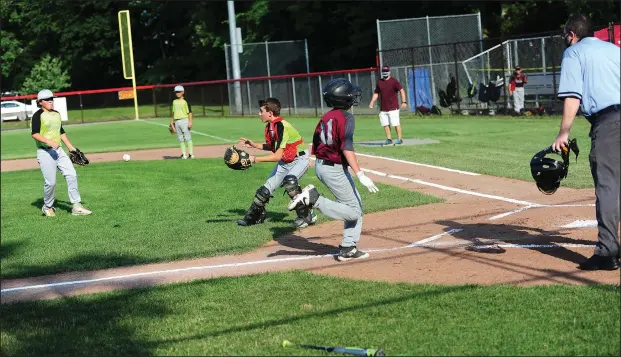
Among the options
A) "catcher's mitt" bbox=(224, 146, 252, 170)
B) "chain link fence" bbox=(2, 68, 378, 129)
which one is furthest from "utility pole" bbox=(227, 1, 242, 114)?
"catcher's mitt" bbox=(224, 146, 252, 170)

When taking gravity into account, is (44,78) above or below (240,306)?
above

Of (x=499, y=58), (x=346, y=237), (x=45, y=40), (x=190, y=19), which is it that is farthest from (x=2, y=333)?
(x=190, y=19)

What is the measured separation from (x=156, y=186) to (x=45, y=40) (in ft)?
158

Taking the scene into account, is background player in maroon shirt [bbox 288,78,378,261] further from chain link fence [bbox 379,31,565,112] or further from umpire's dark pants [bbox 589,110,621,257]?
chain link fence [bbox 379,31,565,112]

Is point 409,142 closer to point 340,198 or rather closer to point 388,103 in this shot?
point 388,103

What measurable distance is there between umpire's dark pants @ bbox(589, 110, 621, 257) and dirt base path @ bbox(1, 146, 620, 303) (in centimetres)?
34

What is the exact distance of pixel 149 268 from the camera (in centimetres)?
978

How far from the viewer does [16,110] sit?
46031 millimetres

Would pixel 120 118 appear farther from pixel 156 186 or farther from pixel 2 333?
pixel 2 333

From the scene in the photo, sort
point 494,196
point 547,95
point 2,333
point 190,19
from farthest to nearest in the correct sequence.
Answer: point 190,19
point 547,95
point 494,196
point 2,333

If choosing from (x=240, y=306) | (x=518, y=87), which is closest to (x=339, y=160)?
(x=240, y=306)

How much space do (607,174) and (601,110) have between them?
1.92ft

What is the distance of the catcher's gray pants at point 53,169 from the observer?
14070mm

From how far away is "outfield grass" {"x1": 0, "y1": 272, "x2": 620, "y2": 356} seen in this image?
6047mm
